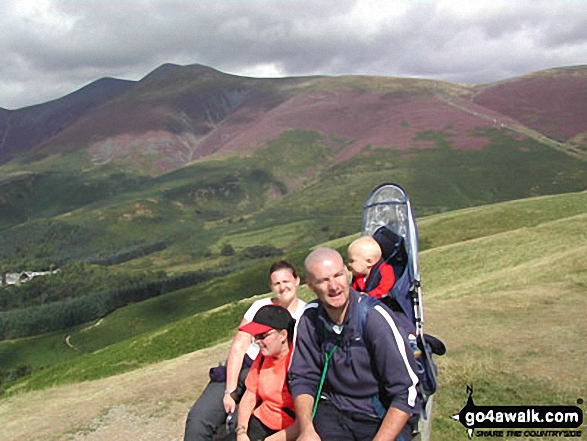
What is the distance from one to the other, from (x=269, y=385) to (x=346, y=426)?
1.36 metres

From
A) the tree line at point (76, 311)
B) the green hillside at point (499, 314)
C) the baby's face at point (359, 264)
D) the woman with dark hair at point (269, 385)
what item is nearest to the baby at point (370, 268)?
the baby's face at point (359, 264)

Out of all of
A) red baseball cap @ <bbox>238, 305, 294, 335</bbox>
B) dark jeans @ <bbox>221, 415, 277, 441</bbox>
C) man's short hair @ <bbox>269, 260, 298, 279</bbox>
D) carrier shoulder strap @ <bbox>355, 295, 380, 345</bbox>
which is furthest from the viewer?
man's short hair @ <bbox>269, 260, 298, 279</bbox>

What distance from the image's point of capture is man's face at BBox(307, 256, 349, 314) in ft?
20.8

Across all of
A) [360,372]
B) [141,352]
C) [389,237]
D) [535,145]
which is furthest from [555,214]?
[535,145]

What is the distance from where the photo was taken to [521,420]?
34.9ft

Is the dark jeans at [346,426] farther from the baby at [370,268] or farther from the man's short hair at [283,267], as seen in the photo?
the man's short hair at [283,267]

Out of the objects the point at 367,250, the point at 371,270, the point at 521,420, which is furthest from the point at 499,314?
the point at 367,250

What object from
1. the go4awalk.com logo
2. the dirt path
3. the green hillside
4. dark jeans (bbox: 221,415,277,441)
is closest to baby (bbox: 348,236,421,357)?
dark jeans (bbox: 221,415,277,441)

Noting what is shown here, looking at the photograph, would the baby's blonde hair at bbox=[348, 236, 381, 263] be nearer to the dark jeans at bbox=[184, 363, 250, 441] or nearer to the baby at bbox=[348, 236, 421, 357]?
the baby at bbox=[348, 236, 421, 357]

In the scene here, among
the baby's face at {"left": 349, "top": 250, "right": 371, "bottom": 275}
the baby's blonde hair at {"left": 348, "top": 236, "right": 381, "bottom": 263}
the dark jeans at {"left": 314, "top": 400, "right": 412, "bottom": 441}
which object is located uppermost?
the baby's blonde hair at {"left": 348, "top": 236, "right": 381, "bottom": 263}

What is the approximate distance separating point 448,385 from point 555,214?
1575 inches

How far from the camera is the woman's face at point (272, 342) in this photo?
23.9 ft

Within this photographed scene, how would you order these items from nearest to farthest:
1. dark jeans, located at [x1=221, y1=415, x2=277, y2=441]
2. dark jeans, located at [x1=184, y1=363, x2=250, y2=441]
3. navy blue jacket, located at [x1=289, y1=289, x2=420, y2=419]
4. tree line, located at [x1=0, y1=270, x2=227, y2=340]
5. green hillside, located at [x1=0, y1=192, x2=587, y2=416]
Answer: navy blue jacket, located at [x1=289, y1=289, x2=420, y2=419] < dark jeans, located at [x1=221, y1=415, x2=277, y2=441] < dark jeans, located at [x1=184, y1=363, x2=250, y2=441] < green hillside, located at [x1=0, y1=192, x2=587, y2=416] < tree line, located at [x1=0, y1=270, x2=227, y2=340]

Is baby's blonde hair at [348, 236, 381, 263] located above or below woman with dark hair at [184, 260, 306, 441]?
above
